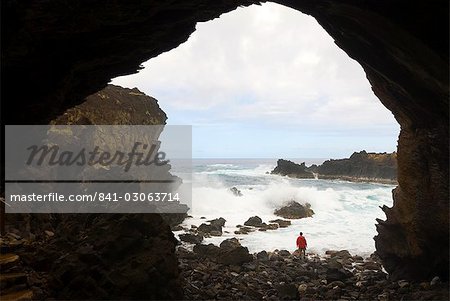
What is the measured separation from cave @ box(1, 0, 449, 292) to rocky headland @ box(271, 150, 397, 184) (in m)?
48.8

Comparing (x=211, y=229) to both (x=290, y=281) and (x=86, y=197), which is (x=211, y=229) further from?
(x=86, y=197)

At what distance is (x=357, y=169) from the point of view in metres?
61.8

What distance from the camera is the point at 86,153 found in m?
18.6

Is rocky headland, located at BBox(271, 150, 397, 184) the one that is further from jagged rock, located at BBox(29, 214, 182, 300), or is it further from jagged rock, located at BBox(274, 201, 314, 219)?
jagged rock, located at BBox(29, 214, 182, 300)

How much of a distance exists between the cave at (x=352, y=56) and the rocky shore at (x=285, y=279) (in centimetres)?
135

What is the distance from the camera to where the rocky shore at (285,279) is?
405 inches

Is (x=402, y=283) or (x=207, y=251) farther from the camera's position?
(x=207, y=251)

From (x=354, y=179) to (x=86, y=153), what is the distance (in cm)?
5156

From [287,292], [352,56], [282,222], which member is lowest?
[282,222]

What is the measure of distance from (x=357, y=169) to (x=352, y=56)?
181ft

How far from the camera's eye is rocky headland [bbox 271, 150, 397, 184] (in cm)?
5856

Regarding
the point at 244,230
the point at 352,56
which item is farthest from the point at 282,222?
the point at 352,56

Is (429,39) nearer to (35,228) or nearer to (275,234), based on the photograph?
(35,228)

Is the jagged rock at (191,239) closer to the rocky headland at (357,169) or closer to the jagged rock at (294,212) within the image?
the jagged rock at (294,212)
